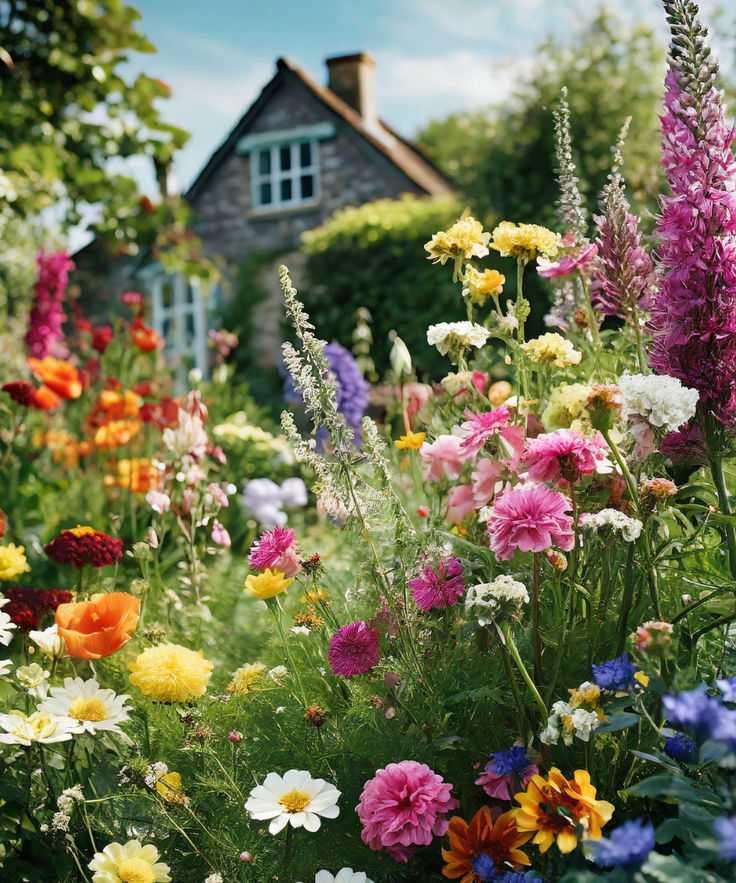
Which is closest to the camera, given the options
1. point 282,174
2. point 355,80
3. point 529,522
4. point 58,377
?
point 529,522

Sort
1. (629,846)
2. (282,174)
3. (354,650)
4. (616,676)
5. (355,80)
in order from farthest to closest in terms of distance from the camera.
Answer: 1. (355,80)
2. (282,174)
3. (354,650)
4. (616,676)
5. (629,846)

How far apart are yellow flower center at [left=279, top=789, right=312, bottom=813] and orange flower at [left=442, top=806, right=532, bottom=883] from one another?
0.25 metres

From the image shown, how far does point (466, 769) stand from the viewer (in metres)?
1.65

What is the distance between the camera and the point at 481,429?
5.23ft

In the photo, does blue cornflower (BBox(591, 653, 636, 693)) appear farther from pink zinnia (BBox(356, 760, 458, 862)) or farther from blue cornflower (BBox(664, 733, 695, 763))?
pink zinnia (BBox(356, 760, 458, 862))

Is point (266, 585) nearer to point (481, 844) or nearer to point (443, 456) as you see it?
point (443, 456)

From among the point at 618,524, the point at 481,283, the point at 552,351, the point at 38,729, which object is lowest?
the point at 38,729

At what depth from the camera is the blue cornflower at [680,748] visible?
1.34 m

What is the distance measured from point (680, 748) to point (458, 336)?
0.93 m

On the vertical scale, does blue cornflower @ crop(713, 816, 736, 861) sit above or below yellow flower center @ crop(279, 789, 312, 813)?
above

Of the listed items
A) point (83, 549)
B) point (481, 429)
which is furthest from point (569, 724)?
point (83, 549)

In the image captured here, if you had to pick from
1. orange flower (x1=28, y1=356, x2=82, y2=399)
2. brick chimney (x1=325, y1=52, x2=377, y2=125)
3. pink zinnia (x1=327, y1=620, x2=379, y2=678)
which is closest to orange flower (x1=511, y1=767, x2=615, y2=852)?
pink zinnia (x1=327, y1=620, x2=379, y2=678)

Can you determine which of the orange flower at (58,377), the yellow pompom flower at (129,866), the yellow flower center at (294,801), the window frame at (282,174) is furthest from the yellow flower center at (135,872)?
the window frame at (282,174)

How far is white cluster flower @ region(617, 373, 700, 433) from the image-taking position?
1439 mm
